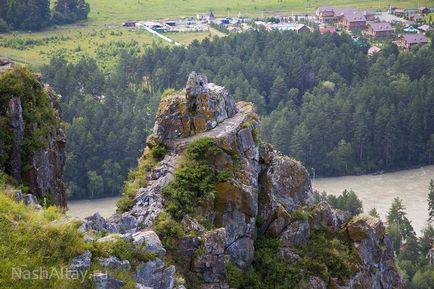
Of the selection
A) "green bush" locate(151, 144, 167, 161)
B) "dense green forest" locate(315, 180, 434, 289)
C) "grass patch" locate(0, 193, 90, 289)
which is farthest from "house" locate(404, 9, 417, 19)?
"grass patch" locate(0, 193, 90, 289)

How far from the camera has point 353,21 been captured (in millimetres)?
112375

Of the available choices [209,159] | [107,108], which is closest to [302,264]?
[209,159]

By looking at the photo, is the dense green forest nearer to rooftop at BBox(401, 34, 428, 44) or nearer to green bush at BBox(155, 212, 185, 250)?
green bush at BBox(155, 212, 185, 250)

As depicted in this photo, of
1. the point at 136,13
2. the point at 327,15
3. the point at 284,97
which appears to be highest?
the point at 136,13

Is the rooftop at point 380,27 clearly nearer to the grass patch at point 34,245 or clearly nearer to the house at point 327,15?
the house at point 327,15

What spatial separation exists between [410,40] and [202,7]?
34.8 m

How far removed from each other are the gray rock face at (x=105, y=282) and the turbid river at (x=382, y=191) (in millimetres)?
41117

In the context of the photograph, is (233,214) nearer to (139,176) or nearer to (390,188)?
(139,176)

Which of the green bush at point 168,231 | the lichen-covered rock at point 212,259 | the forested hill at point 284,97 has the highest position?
the green bush at point 168,231

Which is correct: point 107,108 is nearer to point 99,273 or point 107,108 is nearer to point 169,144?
point 169,144

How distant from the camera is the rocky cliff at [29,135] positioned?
2017 centimetres

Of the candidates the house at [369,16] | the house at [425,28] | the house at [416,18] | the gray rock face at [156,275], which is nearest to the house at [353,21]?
the house at [369,16]

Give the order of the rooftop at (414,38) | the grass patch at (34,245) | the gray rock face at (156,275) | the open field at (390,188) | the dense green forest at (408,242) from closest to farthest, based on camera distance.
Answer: the grass patch at (34,245)
the gray rock face at (156,275)
the dense green forest at (408,242)
the open field at (390,188)
the rooftop at (414,38)

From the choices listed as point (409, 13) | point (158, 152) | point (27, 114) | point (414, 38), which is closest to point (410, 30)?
point (414, 38)
